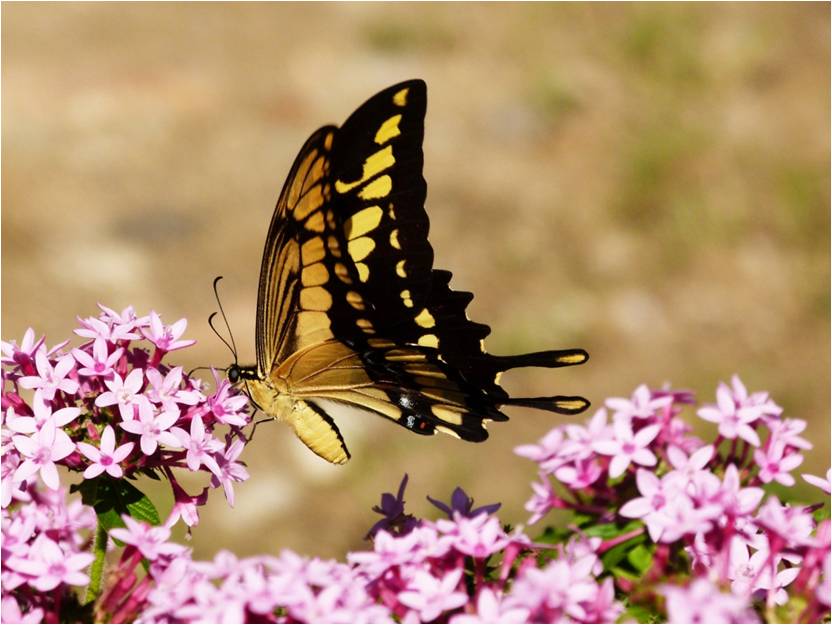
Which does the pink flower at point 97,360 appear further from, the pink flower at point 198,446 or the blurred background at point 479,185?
the blurred background at point 479,185

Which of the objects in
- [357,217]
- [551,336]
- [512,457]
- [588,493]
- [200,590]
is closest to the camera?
[200,590]

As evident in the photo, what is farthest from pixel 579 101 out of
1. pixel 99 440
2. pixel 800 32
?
pixel 99 440

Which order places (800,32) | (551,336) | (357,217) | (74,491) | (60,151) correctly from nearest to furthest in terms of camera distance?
(74,491) < (357,217) < (551,336) < (60,151) < (800,32)

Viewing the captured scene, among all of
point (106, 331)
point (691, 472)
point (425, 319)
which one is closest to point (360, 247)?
point (425, 319)

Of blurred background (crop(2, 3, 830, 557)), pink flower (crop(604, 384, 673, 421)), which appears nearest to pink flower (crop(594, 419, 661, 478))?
pink flower (crop(604, 384, 673, 421))

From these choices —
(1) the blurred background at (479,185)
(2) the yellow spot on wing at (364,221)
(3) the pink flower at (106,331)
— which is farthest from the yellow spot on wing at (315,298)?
(1) the blurred background at (479,185)

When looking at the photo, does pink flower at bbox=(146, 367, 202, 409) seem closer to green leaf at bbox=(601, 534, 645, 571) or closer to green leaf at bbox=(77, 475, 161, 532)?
green leaf at bbox=(77, 475, 161, 532)

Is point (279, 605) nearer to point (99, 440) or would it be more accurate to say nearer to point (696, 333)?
point (99, 440)
